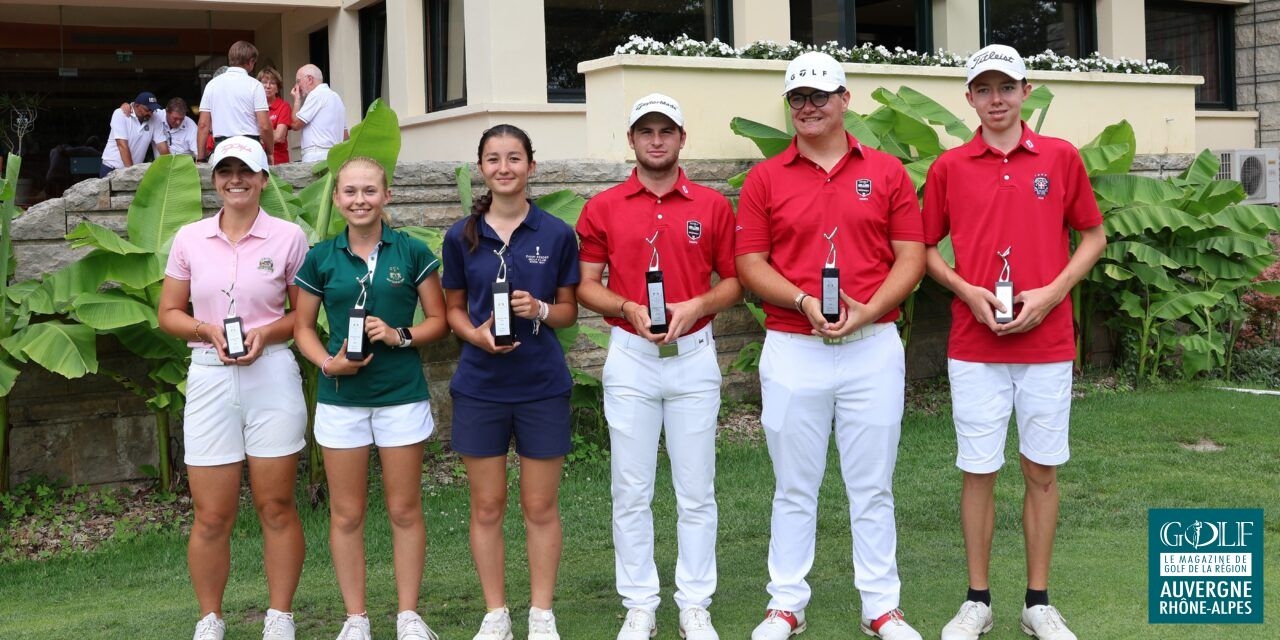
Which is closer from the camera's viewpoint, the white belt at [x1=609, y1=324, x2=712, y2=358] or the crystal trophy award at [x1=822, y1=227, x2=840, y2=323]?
the crystal trophy award at [x1=822, y1=227, x2=840, y2=323]

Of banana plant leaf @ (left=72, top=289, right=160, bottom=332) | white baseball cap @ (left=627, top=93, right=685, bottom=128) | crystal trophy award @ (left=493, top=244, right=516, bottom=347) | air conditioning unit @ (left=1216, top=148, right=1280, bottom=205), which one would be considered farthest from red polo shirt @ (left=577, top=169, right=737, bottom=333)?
air conditioning unit @ (left=1216, top=148, right=1280, bottom=205)

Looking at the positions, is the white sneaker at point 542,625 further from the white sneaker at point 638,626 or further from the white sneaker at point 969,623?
the white sneaker at point 969,623

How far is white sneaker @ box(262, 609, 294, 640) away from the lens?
4.90 m

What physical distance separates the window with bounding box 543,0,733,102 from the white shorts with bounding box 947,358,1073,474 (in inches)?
299

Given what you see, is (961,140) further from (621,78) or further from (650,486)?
(650,486)

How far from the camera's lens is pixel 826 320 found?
466cm

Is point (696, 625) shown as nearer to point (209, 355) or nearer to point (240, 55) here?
point (209, 355)

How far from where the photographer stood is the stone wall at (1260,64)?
16.8 metres

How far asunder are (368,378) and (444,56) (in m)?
8.53

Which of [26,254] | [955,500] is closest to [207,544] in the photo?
[26,254]

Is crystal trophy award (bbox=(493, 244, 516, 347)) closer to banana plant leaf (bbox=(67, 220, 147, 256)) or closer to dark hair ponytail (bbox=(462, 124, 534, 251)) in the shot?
dark hair ponytail (bbox=(462, 124, 534, 251))

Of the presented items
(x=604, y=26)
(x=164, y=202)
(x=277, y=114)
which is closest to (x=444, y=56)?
(x=604, y=26)

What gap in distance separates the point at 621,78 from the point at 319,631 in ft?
18.6

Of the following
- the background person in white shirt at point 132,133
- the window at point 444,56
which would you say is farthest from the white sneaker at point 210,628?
the background person in white shirt at point 132,133
